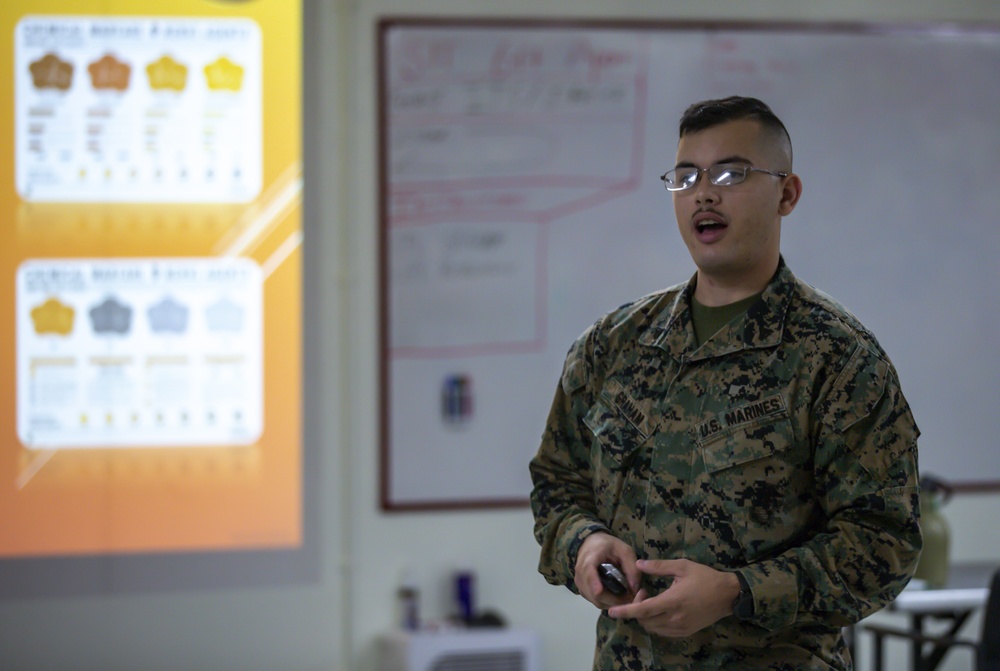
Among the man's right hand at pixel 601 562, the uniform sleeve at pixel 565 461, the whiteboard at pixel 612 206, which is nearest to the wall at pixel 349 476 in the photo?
the whiteboard at pixel 612 206

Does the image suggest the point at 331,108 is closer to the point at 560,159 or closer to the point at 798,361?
the point at 560,159

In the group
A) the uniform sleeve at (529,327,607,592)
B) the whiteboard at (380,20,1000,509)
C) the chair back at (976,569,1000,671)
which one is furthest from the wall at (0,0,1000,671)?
the uniform sleeve at (529,327,607,592)

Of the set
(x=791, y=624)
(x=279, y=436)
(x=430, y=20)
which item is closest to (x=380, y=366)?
(x=279, y=436)

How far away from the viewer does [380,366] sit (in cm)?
322

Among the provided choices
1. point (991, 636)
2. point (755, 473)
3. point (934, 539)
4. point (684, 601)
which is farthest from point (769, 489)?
point (934, 539)

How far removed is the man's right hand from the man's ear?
1.61 feet

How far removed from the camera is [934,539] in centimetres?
268

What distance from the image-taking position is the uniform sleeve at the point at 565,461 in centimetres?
143

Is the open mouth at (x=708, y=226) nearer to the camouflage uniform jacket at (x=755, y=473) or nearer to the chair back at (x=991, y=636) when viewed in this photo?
the camouflage uniform jacket at (x=755, y=473)

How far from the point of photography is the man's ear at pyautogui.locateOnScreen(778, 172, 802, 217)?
1364mm

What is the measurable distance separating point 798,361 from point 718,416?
122mm

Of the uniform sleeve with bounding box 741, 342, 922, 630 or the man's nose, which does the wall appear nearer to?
the man's nose

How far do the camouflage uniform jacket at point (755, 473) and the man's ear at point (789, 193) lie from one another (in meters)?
0.08

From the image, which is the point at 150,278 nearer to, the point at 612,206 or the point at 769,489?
the point at 612,206
